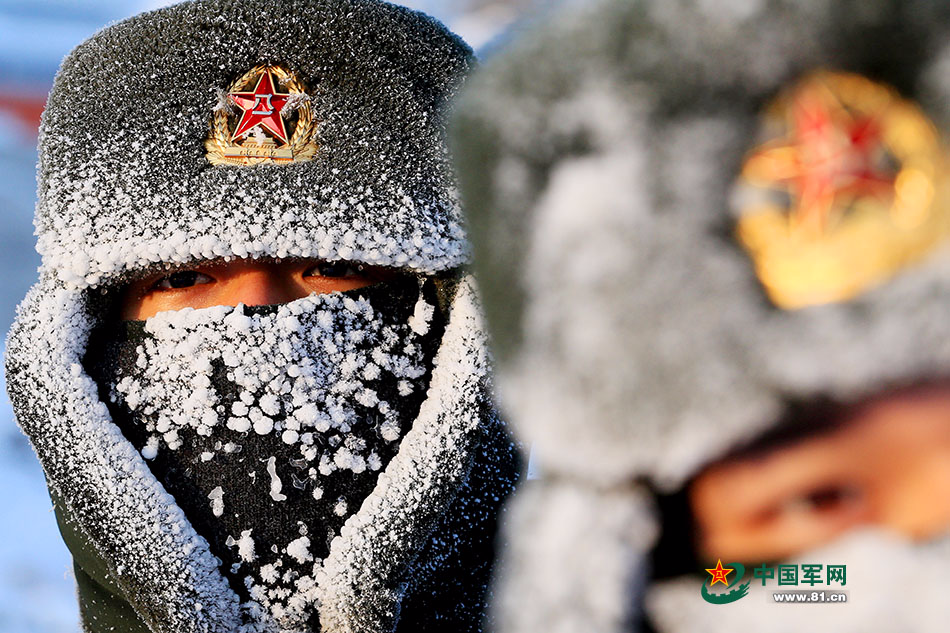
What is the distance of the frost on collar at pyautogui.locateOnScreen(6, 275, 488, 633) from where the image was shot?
1218mm

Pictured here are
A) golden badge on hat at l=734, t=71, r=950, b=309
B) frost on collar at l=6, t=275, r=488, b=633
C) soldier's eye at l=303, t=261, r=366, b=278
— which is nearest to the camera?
golden badge on hat at l=734, t=71, r=950, b=309

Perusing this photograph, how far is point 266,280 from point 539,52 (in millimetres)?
884

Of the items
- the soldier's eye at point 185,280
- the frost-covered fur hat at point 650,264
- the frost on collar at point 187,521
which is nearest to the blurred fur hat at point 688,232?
the frost-covered fur hat at point 650,264

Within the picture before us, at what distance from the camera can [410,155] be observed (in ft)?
4.21

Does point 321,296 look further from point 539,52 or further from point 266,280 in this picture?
point 539,52

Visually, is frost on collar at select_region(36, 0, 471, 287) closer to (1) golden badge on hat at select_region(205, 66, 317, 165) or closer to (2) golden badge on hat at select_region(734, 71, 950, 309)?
(1) golden badge on hat at select_region(205, 66, 317, 165)

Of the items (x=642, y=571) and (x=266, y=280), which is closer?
(x=642, y=571)

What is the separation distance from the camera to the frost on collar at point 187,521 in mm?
1218

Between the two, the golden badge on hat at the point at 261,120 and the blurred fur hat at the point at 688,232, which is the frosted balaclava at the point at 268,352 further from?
the blurred fur hat at the point at 688,232

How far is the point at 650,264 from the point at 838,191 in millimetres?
92

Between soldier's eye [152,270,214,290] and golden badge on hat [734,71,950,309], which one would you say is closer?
golden badge on hat [734,71,950,309]

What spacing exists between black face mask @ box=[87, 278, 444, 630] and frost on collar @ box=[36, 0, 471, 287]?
0.36 ft

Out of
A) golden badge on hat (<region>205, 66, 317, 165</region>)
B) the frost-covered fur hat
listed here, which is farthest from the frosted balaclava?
the frost-covered fur hat

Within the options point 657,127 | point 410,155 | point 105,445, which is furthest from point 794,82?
point 105,445
